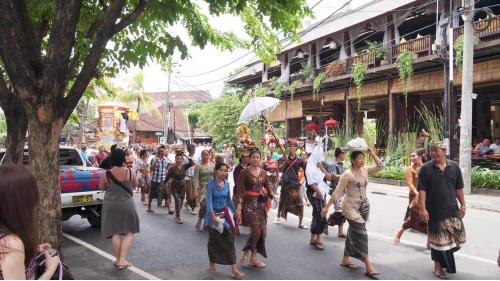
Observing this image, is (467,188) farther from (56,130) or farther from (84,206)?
(56,130)

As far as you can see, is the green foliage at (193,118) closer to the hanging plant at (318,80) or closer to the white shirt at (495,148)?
the hanging plant at (318,80)

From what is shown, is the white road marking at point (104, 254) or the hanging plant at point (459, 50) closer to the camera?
the white road marking at point (104, 254)

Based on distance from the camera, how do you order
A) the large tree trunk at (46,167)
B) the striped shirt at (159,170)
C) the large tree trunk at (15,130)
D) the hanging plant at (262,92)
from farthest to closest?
the hanging plant at (262,92)
the striped shirt at (159,170)
the large tree trunk at (15,130)
the large tree trunk at (46,167)

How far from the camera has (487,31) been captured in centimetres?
1716

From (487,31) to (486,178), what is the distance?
17.7 feet

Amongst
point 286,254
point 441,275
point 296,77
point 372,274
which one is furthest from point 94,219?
point 296,77

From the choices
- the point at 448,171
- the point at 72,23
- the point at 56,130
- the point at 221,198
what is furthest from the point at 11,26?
the point at 448,171

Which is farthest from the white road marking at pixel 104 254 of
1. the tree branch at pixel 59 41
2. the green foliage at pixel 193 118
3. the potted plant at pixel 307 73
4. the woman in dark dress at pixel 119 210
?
the green foliage at pixel 193 118

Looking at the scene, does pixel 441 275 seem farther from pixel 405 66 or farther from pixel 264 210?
pixel 405 66

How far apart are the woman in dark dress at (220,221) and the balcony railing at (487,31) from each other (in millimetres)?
13958

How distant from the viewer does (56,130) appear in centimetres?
548

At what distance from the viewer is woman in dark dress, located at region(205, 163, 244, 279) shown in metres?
6.11

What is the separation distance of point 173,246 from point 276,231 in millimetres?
2170

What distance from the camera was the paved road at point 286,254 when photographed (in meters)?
6.20
